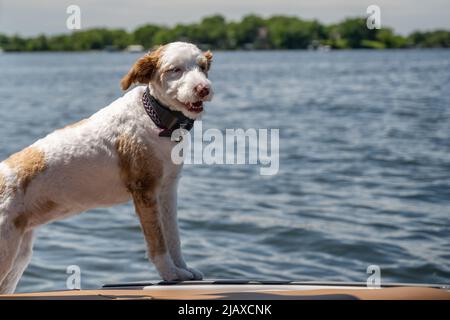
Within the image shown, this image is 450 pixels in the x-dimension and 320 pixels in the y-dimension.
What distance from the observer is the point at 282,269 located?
1088cm

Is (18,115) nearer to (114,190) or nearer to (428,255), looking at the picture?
(428,255)

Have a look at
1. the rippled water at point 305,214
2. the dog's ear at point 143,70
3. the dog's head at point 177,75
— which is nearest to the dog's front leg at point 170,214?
the dog's head at point 177,75

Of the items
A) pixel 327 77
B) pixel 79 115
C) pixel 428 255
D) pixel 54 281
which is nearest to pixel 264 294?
pixel 54 281

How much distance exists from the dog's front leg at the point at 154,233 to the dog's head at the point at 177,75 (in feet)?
1.89

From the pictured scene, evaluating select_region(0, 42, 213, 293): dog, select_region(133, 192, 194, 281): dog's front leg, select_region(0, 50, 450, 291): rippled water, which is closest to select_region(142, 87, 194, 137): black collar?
select_region(0, 42, 213, 293): dog

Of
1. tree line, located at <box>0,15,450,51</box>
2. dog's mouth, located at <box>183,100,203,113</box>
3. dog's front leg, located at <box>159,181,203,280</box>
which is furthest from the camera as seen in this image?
tree line, located at <box>0,15,450,51</box>

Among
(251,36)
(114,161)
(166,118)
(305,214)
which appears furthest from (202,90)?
(251,36)

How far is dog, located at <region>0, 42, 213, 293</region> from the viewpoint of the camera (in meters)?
4.31

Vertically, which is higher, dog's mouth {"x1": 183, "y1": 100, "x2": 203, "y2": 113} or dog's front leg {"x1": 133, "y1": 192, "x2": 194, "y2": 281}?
dog's mouth {"x1": 183, "y1": 100, "x2": 203, "y2": 113}

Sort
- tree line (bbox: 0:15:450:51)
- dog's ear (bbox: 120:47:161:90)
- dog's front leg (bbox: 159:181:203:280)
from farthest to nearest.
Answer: tree line (bbox: 0:15:450:51) → dog's front leg (bbox: 159:181:203:280) → dog's ear (bbox: 120:47:161:90)

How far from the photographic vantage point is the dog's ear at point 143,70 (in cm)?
435

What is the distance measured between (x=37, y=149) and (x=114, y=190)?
1.69ft

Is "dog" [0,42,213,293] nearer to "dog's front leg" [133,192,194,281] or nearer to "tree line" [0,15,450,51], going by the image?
"dog's front leg" [133,192,194,281]

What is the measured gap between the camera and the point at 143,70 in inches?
172
